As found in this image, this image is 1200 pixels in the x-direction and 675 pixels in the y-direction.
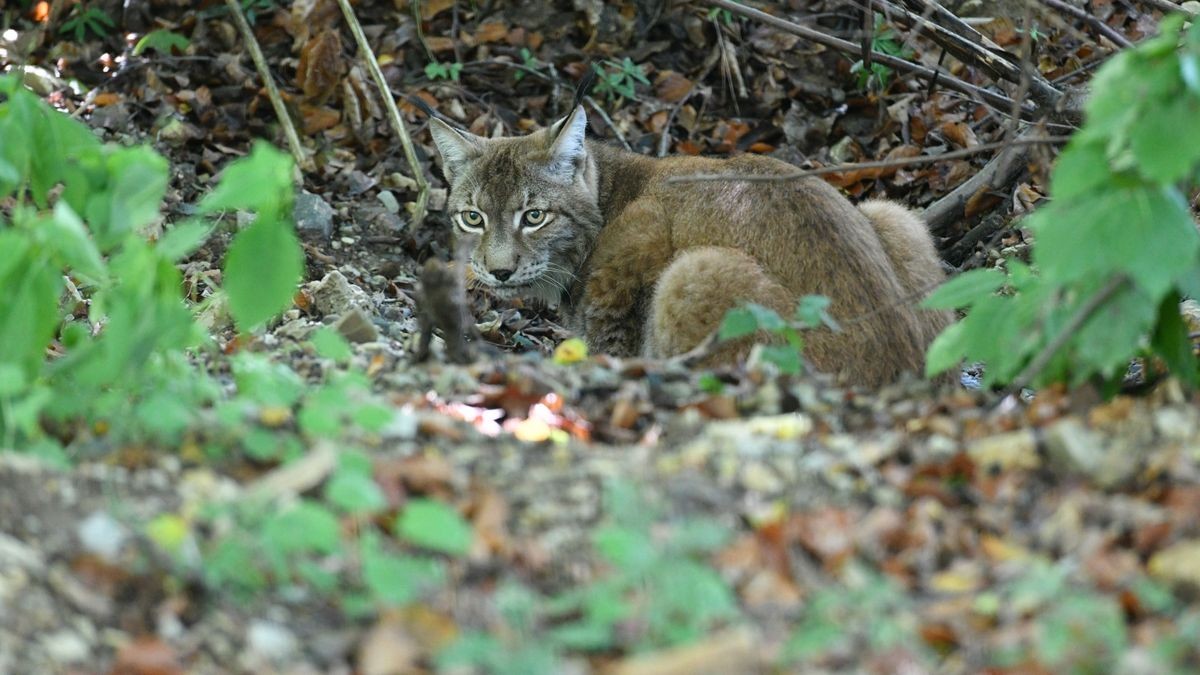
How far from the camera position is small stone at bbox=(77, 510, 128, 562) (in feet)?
7.98

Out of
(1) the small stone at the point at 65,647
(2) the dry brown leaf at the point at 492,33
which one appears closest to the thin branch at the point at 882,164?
(1) the small stone at the point at 65,647

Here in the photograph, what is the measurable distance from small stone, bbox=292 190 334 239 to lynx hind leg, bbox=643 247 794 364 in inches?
95.9

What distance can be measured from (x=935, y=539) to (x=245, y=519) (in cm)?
128

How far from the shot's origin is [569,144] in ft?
19.4

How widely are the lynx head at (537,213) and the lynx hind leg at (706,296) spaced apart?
88 cm

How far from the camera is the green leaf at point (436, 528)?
2254 millimetres

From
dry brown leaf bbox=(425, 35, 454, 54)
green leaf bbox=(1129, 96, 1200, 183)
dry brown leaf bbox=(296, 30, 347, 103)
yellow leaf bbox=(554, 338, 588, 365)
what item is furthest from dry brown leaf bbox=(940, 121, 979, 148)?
green leaf bbox=(1129, 96, 1200, 183)

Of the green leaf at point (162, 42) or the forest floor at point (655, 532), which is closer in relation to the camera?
the forest floor at point (655, 532)

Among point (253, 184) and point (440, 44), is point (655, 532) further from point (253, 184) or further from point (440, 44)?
point (440, 44)

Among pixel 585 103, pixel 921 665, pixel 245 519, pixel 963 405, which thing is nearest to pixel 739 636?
pixel 921 665

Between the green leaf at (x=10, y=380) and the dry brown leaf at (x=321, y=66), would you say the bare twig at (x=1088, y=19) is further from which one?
the dry brown leaf at (x=321, y=66)

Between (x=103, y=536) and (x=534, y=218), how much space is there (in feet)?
11.9

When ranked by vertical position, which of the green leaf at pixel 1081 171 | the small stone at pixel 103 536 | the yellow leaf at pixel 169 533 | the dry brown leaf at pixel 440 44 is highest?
the green leaf at pixel 1081 171

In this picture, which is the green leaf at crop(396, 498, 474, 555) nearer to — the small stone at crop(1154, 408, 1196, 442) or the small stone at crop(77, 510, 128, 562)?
the small stone at crop(77, 510, 128, 562)
